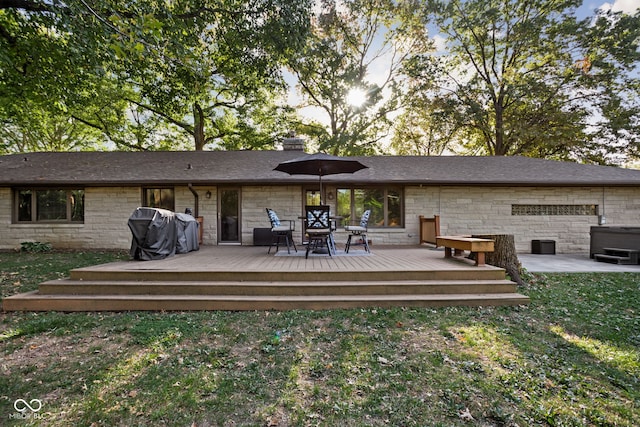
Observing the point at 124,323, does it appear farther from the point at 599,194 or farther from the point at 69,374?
the point at 599,194

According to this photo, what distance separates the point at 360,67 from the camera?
16.6m

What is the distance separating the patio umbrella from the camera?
5.43 m

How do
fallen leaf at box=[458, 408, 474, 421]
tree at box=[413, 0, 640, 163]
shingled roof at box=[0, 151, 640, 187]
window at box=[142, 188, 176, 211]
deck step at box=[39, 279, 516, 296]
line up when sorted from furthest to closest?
1. tree at box=[413, 0, 640, 163]
2. window at box=[142, 188, 176, 211]
3. shingled roof at box=[0, 151, 640, 187]
4. deck step at box=[39, 279, 516, 296]
5. fallen leaf at box=[458, 408, 474, 421]

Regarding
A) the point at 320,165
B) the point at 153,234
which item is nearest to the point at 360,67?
the point at 320,165

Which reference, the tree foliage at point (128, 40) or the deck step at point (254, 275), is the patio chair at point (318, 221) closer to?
the deck step at point (254, 275)

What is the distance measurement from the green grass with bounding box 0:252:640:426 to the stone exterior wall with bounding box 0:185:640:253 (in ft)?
16.9

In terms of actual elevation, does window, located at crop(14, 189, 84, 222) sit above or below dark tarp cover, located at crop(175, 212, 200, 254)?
above

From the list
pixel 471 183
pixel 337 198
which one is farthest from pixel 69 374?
pixel 471 183

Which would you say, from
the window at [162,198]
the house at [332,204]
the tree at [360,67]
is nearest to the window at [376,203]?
the house at [332,204]

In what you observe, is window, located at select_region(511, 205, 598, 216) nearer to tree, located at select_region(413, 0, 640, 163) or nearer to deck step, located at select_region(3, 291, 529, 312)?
deck step, located at select_region(3, 291, 529, 312)

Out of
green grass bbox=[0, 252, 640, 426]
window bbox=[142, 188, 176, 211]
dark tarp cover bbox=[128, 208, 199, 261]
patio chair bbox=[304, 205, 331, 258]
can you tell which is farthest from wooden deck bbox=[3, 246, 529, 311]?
window bbox=[142, 188, 176, 211]

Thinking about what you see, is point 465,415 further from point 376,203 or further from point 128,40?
point 376,203

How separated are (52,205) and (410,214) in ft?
38.9

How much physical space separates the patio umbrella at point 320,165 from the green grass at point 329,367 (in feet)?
9.79
